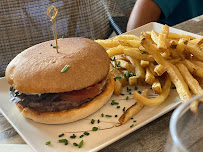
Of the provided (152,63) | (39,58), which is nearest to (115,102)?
(152,63)

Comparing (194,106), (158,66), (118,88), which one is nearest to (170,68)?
(158,66)

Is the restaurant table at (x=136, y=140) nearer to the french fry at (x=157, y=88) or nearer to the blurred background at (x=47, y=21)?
the french fry at (x=157, y=88)

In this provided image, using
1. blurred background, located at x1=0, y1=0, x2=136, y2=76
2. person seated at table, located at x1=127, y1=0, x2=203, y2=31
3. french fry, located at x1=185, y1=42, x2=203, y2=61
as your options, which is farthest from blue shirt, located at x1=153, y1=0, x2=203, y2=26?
french fry, located at x1=185, y1=42, x2=203, y2=61

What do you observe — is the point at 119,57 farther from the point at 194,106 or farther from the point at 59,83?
the point at 194,106

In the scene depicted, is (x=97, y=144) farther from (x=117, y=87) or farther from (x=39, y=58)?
(x=39, y=58)

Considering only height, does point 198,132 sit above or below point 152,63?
above

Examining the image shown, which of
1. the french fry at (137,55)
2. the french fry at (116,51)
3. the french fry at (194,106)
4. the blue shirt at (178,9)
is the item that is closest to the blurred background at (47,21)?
the blue shirt at (178,9)

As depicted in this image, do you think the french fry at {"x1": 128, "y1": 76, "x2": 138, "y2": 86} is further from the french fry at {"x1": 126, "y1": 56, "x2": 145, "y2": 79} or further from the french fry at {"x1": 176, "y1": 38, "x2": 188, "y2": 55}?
the french fry at {"x1": 176, "y1": 38, "x2": 188, "y2": 55}
